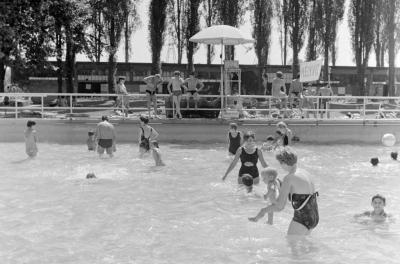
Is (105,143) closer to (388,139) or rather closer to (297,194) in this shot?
(297,194)

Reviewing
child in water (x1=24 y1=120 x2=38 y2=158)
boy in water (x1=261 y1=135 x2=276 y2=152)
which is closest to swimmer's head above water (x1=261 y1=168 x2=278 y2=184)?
boy in water (x1=261 y1=135 x2=276 y2=152)

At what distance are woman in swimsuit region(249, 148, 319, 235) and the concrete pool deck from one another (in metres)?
13.3

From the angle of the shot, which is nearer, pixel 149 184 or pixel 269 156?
pixel 149 184

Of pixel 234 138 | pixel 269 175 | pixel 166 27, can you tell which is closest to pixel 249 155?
pixel 269 175

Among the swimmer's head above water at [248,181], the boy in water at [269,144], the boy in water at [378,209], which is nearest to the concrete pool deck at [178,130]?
the boy in water at [269,144]

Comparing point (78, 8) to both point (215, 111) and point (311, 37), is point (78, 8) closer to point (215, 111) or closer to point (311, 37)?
point (215, 111)

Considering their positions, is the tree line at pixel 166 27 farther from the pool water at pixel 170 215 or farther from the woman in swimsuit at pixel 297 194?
the woman in swimsuit at pixel 297 194

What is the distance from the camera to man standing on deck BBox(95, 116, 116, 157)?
48.2ft

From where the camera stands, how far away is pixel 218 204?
9812 mm

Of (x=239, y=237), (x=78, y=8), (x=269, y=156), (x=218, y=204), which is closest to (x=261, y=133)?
(x=269, y=156)

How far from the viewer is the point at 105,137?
48.9 ft

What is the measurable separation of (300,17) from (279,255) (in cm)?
3707

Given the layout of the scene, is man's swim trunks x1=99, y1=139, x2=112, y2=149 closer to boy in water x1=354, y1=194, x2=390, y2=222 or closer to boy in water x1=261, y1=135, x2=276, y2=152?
boy in water x1=261, y1=135, x2=276, y2=152

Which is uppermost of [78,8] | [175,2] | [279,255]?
[175,2]
